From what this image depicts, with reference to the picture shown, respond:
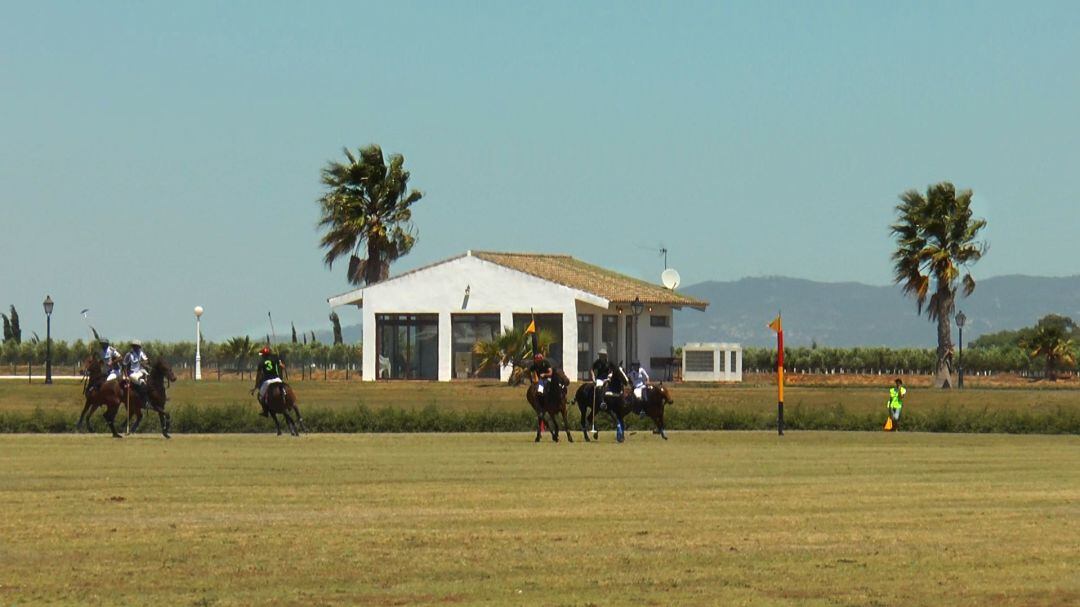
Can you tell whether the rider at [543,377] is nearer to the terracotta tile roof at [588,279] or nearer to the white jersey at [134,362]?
the white jersey at [134,362]

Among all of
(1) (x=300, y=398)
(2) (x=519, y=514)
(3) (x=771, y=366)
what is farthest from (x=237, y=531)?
(3) (x=771, y=366)

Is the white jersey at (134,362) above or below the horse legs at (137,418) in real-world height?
above

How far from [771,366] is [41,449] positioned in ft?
258

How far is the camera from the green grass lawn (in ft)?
199

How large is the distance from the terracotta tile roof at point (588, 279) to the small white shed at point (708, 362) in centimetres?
254

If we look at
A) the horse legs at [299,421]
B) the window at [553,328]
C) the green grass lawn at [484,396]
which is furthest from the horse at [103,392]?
the window at [553,328]

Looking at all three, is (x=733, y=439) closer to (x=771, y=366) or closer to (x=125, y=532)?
(x=125, y=532)

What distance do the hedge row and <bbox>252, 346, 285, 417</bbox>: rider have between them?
10.4ft

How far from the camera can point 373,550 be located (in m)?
17.7

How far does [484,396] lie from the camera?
67500mm

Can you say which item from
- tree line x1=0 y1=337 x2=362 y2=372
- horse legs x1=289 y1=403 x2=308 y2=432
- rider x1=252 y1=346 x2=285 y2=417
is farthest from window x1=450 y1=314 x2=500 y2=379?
rider x1=252 y1=346 x2=285 y2=417

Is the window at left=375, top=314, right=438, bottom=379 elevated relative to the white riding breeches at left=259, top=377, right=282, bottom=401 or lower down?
elevated

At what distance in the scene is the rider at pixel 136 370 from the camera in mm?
41531

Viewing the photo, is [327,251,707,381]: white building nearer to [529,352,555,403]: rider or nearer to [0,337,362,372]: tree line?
[0,337,362,372]: tree line
